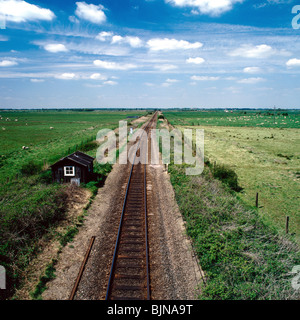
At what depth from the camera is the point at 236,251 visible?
30.0ft

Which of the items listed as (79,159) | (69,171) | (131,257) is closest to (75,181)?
(69,171)

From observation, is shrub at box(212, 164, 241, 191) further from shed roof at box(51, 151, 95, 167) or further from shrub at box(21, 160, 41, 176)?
shrub at box(21, 160, 41, 176)

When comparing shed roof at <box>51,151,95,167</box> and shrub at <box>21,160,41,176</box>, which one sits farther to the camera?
shrub at <box>21,160,41,176</box>

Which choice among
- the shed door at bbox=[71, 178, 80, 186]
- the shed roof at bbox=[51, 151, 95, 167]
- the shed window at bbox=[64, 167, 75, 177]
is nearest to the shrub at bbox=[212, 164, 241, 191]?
the shed roof at bbox=[51, 151, 95, 167]

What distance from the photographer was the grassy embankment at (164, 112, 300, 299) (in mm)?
7422

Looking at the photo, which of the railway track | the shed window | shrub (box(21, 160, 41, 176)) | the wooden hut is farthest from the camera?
shrub (box(21, 160, 41, 176))

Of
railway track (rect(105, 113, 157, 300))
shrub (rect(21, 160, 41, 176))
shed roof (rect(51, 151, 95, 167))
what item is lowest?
railway track (rect(105, 113, 157, 300))

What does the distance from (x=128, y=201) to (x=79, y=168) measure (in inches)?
197

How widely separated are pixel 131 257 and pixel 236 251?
4.47m

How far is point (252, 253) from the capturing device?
9.02 m

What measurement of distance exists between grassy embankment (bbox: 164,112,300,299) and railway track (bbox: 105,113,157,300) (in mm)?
2236

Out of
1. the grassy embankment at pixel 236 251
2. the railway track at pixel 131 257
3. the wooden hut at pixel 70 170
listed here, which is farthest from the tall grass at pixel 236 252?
the wooden hut at pixel 70 170

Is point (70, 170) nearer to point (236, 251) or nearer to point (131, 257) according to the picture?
point (131, 257)

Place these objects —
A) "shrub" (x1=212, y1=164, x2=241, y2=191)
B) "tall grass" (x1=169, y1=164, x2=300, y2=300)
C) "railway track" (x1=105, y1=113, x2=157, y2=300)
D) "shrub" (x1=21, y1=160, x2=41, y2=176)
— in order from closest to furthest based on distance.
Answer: "tall grass" (x1=169, y1=164, x2=300, y2=300)
"railway track" (x1=105, y1=113, x2=157, y2=300)
"shrub" (x1=21, y1=160, x2=41, y2=176)
"shrub" (x1=212, y1=164, x2=241, y2=191)
